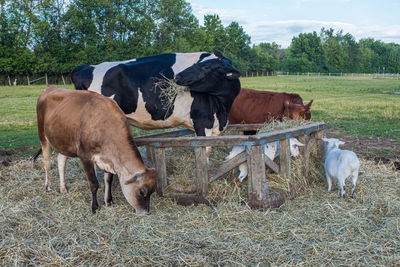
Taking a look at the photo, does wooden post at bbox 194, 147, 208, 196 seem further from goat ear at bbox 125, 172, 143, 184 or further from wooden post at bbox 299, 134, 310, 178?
wooden post at bbox 299, 134, 310, 178

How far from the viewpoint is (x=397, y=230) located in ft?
14.6

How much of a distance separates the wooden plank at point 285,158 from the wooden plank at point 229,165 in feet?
2.73

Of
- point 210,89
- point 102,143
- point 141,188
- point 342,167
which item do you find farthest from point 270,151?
point 102,143

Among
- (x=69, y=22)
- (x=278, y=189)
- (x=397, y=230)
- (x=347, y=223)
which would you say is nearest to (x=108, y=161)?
(x=278, y=189)

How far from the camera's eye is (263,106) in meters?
8.86

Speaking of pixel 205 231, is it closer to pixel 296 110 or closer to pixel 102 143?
pixel 102 143

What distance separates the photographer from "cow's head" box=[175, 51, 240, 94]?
A: 6.23 metres

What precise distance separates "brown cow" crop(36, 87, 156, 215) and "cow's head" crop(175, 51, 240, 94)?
4.29ft

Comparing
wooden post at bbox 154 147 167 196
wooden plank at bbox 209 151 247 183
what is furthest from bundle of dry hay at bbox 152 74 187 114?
wooden plank at bbox 209 151 247 183

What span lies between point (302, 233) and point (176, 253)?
1.49m

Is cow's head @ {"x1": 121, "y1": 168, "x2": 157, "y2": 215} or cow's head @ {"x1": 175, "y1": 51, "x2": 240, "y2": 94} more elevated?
cow's head @ {"x1": 175, "y1": 51, "x2": 240, "y2": 94}

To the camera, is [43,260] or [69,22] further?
[69,22]

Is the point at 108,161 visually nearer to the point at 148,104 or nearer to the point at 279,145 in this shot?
the point at 148,104

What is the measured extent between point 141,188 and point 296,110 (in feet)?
14.2
